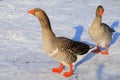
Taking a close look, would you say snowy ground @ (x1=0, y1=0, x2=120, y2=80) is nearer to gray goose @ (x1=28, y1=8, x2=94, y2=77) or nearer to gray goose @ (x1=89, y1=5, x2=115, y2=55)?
gray goose @ (x1=89, y1=5, x2=115, y2=55)

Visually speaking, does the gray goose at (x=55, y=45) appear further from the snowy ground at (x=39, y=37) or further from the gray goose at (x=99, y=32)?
the gray goose at (x=99, y=32)

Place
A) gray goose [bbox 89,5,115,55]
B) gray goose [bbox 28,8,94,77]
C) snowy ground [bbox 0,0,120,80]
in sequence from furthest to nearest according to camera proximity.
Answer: gray goose [bbox 89,5,115,55], snowy ground [bbox 0,0,120,80], gray goose [bbox 28,8,94,77]

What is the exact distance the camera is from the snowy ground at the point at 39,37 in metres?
8.22

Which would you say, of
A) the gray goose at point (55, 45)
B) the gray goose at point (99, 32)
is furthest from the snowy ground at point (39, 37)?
the gray goose at point (55, 45)

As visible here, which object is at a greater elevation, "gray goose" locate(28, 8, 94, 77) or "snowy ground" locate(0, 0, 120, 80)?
"gray goose" locate(28, 8, 94, 77)

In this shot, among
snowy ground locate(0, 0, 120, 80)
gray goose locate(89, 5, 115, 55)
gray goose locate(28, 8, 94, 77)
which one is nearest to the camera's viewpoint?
gray goose locate(28, 8, 94, 77)

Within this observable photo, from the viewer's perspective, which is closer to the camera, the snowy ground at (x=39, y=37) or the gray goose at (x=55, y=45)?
the gray goose at (x=55, y=45)

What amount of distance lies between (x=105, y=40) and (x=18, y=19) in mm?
5183

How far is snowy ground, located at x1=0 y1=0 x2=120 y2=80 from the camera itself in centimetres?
822

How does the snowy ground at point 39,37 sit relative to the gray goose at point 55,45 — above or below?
below

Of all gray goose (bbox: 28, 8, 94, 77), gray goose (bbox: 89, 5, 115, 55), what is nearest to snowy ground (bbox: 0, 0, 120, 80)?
gray goose (bbox: 89, 5, 115, 55)

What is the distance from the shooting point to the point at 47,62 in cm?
894

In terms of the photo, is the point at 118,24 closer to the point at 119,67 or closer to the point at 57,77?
the point at 119,67

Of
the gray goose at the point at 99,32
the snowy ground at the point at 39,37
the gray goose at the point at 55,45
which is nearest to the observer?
the gray goose at the point at 55,45
